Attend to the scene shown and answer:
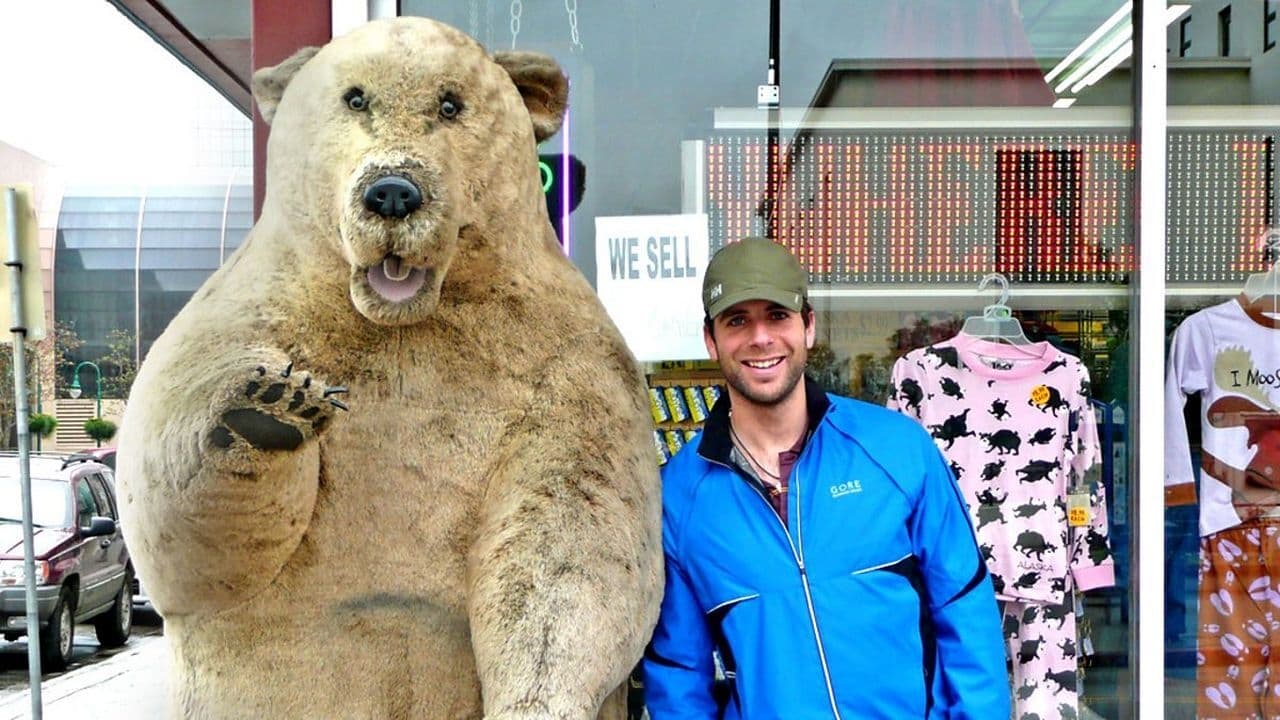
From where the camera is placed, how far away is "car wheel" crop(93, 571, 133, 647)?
4445 mm

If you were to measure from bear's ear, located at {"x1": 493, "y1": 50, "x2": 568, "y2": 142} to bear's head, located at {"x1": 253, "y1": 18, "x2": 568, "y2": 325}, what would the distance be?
0.07m

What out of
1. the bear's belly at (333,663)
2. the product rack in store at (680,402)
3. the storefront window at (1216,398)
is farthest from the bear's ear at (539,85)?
the storefront window at (1216,398)

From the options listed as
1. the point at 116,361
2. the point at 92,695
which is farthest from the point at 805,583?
the point at 92,695

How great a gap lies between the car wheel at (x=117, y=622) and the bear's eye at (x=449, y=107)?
123 inches

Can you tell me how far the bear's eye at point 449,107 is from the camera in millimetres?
1802

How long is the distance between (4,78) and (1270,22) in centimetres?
505

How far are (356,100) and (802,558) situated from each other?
3.54 feet

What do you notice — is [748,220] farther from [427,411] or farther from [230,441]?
[230,441]

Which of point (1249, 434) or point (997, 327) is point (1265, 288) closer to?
point (1249, 434)

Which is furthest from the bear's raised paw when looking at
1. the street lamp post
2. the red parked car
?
the red parked car

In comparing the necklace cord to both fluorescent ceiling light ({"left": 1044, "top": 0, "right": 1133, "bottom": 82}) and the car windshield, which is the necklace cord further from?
the car windshield

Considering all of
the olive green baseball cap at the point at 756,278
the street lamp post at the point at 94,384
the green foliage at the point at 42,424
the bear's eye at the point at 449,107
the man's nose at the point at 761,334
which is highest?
the bear's eye at the point at 449,107

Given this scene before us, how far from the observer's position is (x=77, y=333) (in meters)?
4.73

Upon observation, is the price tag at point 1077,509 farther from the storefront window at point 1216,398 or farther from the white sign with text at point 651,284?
the white sign with text at point 651,284
